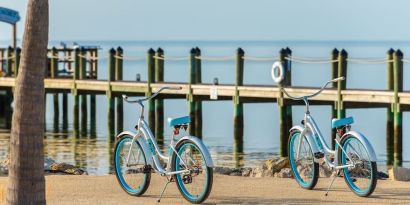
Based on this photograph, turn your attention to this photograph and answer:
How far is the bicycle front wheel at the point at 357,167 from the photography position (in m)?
11.9

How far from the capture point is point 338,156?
40.4 ft

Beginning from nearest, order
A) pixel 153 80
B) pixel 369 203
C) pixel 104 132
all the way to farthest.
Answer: pixel 369 203 → pixel 153 80 → pixel 104 132

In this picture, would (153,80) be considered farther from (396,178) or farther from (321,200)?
(321,200)

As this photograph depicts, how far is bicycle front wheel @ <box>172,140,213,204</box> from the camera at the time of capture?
11.6m

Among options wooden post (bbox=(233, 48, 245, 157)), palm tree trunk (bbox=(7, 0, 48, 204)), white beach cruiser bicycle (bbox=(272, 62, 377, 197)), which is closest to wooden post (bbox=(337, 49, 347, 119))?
wooden post (bbox=(233, 48, 245, 157))

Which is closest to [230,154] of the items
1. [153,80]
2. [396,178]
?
[153,80]

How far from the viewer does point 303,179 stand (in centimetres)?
1311

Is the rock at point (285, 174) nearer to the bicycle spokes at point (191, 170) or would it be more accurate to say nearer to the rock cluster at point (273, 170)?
the rock cluster at point (273, 170)

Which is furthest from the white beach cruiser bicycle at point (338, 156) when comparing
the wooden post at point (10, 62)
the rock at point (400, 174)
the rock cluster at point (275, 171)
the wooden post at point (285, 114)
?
the wooden post at point (10, 62)

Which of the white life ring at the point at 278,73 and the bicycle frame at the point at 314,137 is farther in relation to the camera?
the white life ring at the point at 278,73

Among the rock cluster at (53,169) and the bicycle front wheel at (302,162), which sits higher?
the bicycle front wheel at (302,162)

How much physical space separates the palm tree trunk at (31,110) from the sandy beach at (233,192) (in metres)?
1.10

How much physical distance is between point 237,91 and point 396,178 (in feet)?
49.2

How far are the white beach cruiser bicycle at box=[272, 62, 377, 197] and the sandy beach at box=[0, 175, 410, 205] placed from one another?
15 cm
